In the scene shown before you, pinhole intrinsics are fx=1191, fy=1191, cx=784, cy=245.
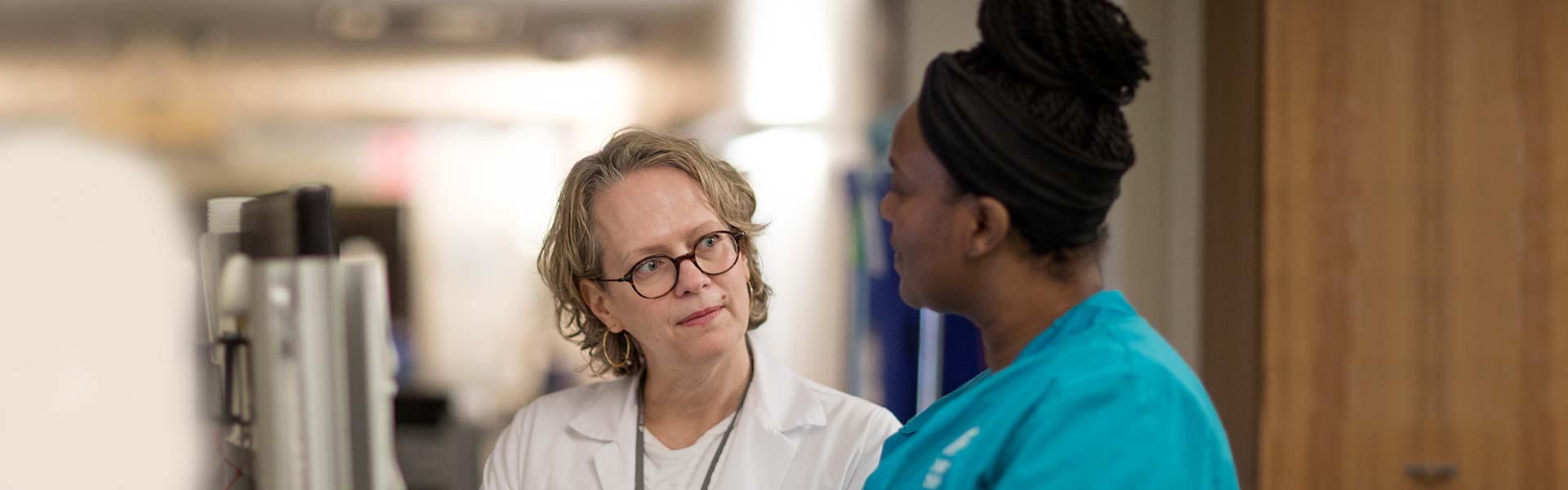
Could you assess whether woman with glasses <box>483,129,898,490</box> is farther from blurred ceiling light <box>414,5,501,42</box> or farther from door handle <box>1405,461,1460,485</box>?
door handle <box>1405,461,1460,485</box>

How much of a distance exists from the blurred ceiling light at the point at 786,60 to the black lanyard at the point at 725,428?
1.66 metres

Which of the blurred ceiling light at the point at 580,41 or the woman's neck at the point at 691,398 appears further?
the blurred ceiling light at the point at 580,41

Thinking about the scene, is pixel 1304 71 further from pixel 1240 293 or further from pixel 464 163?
pixel 464 163

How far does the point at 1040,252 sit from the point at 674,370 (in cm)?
72

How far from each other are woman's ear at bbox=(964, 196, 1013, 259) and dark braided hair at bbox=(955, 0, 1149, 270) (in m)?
0.03

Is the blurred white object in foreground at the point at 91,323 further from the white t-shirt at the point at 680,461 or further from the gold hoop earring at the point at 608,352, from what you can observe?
the white t-shirt at the point at 680,461

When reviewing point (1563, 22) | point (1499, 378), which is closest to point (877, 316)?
point (1499, 378)

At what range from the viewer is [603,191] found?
5.09ft

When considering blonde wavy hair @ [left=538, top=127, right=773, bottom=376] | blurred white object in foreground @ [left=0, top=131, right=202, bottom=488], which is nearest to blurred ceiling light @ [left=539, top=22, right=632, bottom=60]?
blurred white object in foreground @ [left=0, top=131, right=202, bottom=488]

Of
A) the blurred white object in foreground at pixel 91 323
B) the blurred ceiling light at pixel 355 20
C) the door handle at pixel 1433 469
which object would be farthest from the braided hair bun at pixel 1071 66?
the door handle at pixel 1433 469

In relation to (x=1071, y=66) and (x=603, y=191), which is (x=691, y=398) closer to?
(x=603, y=191)

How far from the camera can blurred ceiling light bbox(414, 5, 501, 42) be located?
3.04 metres

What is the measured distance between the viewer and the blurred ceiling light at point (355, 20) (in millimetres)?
2990

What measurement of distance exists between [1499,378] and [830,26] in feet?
6.60
